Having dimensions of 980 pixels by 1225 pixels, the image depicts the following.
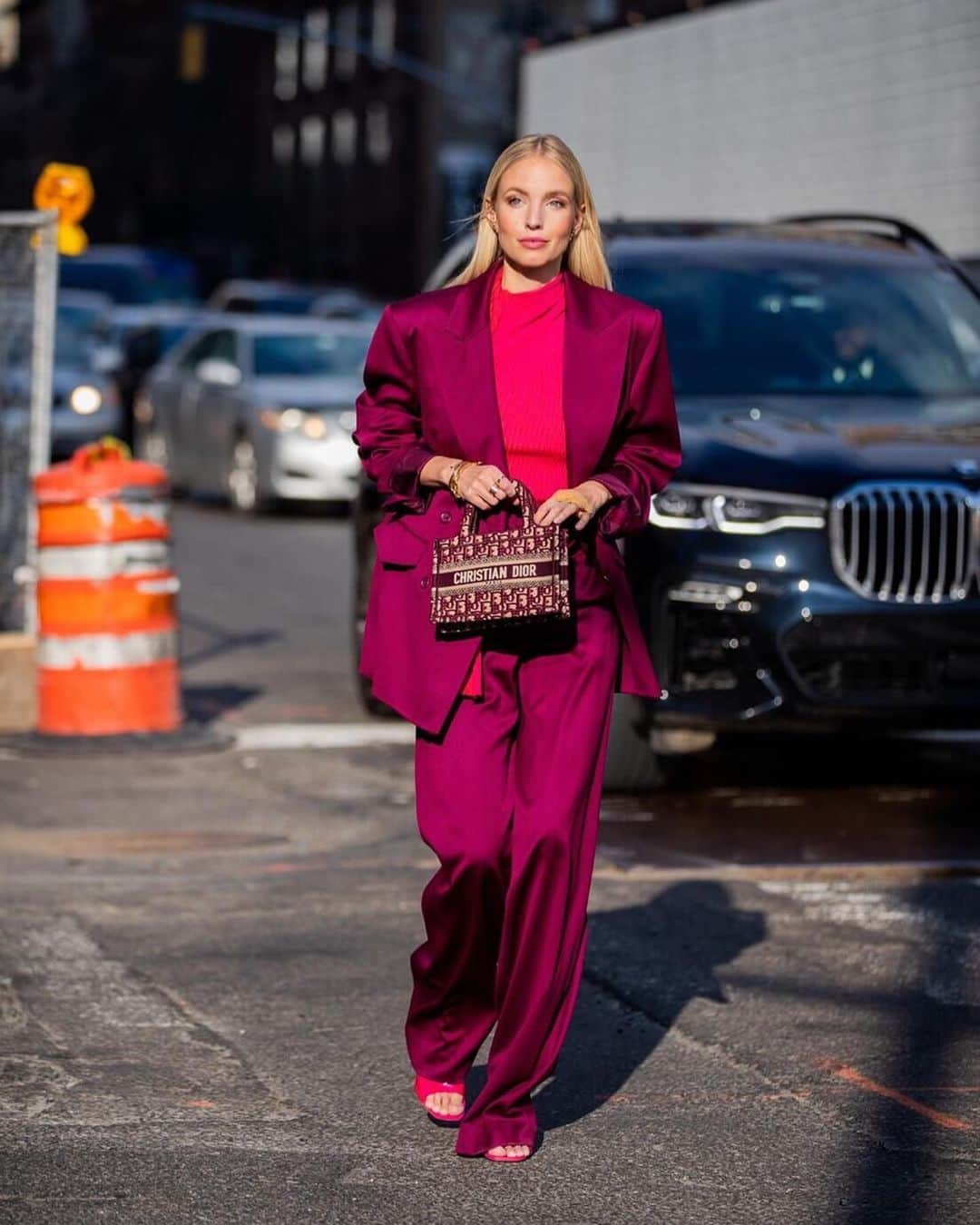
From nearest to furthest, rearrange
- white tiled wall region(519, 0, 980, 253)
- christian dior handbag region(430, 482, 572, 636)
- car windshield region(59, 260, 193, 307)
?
christian dior handbag region(430, 482, 572, 636) → white tiled wall region(519, 0, 980, 253) → car windshield region(59, 260, 193, 307)

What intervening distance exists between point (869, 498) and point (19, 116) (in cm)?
6678

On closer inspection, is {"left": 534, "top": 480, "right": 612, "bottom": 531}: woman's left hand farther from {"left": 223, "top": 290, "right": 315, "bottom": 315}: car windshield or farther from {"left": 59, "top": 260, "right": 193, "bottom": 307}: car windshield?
{"left": 59, "top": 260, "right": 193, "bottom": 307}: car windshield

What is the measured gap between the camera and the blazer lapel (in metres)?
4.80

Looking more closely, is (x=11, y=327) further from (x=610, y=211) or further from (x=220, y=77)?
(x=220, y=77)

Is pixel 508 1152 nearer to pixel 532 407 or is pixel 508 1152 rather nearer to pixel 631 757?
pixel 532 407

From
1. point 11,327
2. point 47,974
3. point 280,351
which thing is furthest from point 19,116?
point 47,974

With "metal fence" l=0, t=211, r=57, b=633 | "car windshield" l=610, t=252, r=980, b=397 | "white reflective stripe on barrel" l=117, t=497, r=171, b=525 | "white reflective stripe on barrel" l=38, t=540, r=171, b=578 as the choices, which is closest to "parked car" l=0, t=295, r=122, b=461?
"metal fence" l=0, t=211, r=57, b=633

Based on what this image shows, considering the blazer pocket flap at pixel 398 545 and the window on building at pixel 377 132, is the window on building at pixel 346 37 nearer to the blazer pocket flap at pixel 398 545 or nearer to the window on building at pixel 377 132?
the window on building at pixel 377 132

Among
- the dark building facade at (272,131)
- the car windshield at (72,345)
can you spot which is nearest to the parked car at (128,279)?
the car windshield at (72,345)

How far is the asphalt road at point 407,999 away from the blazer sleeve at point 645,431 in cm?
118

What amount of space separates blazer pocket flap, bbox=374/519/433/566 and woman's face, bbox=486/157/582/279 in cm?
52

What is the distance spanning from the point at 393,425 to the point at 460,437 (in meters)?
0.21

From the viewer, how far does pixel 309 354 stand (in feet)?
76.2

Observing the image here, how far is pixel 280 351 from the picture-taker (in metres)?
23.2
